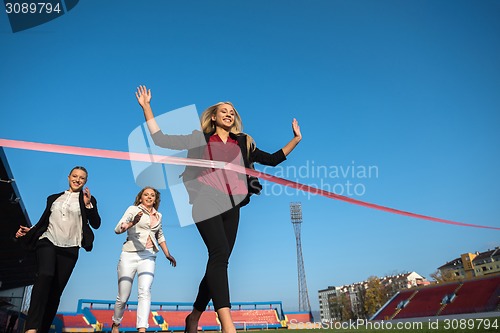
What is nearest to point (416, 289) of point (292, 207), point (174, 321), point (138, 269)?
point (292, 207)

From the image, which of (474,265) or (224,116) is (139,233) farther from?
(474,265)

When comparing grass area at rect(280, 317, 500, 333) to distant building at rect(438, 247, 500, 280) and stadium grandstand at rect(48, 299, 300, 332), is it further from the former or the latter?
distant building at rect(438, 247, 500, 280)

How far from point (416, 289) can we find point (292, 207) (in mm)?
19593

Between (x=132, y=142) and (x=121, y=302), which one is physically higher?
(x=132, y=142)

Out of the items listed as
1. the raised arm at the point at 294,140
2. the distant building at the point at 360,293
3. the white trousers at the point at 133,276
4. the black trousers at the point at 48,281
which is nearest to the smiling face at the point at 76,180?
the black trousers at the point at 48,281

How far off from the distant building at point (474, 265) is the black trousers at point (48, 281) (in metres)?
81.7

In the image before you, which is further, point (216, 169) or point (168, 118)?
point (168, 118)

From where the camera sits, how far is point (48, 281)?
3.46 m

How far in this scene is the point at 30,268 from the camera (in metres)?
25.6

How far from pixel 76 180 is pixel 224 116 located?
201cm

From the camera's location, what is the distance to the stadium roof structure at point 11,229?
13.0m

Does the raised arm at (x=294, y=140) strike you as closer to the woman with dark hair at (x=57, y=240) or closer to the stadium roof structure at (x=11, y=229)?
the woman with dark hair at (x=57, y=240)

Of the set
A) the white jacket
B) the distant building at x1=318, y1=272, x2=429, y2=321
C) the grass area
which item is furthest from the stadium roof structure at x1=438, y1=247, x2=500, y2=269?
the white jacket

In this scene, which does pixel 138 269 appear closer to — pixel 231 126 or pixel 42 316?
pixel 42 316
